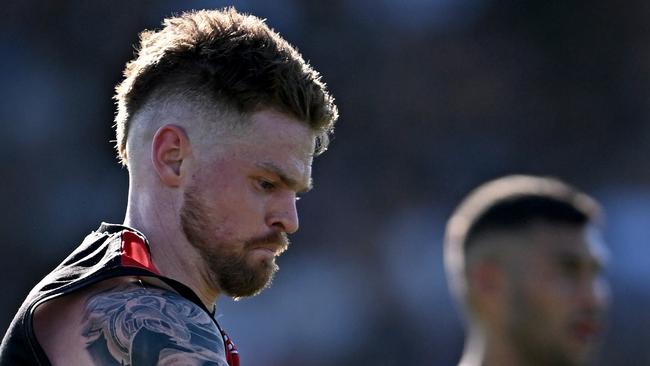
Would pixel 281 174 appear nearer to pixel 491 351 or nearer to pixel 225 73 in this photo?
pixel 225 73

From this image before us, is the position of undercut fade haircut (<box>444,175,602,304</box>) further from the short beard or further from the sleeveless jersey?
the sleeveless jersey

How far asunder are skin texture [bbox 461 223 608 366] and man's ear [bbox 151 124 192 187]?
2.50m

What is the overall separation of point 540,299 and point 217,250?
2471 mm

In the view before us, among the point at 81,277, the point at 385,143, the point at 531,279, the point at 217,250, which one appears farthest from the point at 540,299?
the point at 385,143

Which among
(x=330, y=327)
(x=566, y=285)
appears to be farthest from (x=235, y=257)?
(x=330, y=327)

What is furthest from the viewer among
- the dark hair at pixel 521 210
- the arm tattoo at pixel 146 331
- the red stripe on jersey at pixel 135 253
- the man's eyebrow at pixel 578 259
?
the dark hair at pixel 521 210

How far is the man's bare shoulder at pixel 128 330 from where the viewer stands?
89.2 inches

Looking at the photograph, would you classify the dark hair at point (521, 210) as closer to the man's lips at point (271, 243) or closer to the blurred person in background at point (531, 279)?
the blurred person in background at point (531, 279)

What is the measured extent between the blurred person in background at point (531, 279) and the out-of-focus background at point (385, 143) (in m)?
5.15

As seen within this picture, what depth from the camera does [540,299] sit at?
490 centimetres

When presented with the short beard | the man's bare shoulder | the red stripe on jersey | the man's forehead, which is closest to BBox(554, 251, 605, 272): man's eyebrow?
the man's forehead

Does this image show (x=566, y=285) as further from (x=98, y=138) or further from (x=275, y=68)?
(x=98, y=138)

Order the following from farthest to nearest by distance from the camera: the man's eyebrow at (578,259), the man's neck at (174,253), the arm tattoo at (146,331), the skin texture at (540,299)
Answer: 1. the man's eyebrow at (578,259)
2. the skin texture at (540,299)
3. the man's neck at (174,253)
4. the arm tattoo at (146,331)

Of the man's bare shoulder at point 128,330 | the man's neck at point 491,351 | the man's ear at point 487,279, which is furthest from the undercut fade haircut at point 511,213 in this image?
the man's bare shoulder at point 128,330
